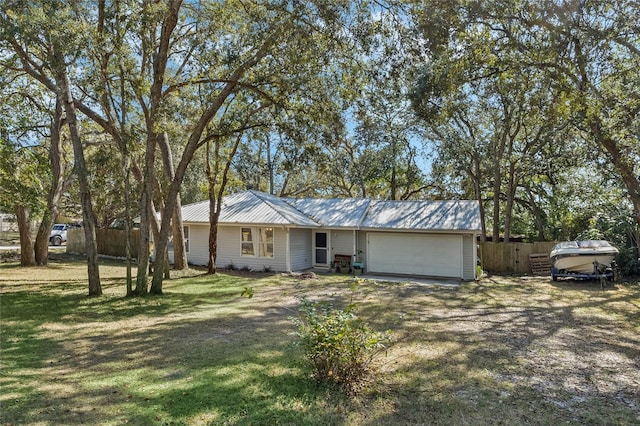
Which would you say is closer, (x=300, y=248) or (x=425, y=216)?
(x=425, y=216)

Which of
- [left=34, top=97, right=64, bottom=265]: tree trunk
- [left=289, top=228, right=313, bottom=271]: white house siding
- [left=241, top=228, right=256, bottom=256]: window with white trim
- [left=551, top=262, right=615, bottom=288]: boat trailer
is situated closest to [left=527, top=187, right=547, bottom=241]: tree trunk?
[left=551, top=262, right=615, bottom=288]: boat trailer

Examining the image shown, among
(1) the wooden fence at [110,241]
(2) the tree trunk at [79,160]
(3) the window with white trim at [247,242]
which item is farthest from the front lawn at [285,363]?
(1) the wooden fence at [110,241]

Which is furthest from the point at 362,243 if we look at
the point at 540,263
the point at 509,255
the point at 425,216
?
the point at 540,263

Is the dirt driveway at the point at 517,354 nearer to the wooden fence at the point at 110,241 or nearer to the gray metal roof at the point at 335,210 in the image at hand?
the gray metal roof at the point at 335,210

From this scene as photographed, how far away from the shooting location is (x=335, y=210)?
19547 millimetres

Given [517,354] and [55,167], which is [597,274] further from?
[55,167]

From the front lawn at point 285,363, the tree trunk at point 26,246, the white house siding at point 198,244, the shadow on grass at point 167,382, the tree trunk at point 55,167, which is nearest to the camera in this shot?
the shadow on grass at point 167,382

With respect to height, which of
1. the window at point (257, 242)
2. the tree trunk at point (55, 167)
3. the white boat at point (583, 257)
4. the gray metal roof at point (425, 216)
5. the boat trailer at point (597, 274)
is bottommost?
the boat trailer at point (597, 274)

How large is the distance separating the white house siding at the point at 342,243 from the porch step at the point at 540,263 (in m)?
7.81

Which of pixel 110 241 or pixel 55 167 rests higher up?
pixel 55 167

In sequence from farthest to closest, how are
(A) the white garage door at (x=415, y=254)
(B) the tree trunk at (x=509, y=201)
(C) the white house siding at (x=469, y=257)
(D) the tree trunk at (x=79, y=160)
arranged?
(B) the tree trunk at (x=509, y=201) → (A) the white garage door at (x=415, y=254) → (C) the white house siding at (x=469, y=257) → (D) the tree trunk at (x=79, y=160)

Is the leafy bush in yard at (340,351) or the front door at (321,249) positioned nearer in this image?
the leafy bush in yard at (340,351)

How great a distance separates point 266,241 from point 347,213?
13.0 ft

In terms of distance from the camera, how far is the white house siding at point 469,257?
16.2 metres
